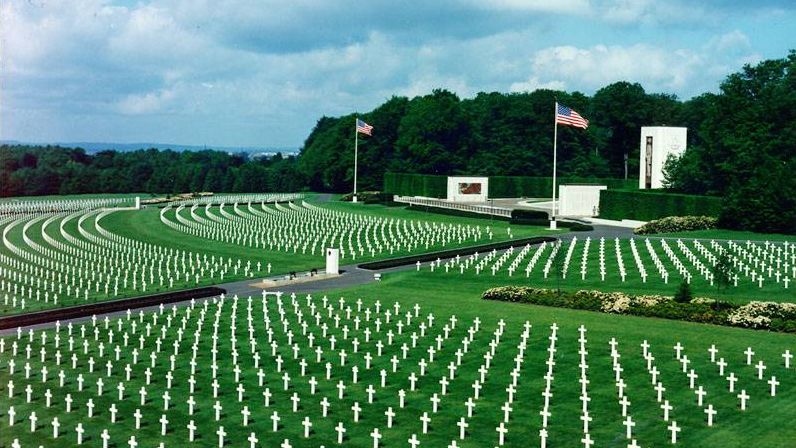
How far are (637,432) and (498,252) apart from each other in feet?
118

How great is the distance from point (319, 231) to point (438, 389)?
4871cm

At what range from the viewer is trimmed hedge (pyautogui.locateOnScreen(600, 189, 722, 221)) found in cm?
7294

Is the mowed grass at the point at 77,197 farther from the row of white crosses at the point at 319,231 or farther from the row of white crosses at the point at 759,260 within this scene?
the row of white crosses at the point at 759,260

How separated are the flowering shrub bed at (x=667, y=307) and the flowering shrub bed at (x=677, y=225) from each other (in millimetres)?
29773

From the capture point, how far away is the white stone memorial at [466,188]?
109m

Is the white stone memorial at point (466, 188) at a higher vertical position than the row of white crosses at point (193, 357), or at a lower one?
higher

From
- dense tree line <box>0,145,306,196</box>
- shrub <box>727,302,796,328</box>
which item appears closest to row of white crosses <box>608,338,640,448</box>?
shrub <box>727,302,796,328</box>

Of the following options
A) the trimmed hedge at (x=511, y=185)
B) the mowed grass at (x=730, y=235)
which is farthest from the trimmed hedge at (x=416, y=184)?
the mowed grass at (x=730, y=235)

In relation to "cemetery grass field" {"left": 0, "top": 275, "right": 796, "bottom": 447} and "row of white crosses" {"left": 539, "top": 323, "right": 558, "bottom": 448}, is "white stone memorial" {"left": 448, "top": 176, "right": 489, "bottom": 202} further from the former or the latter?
"row of white crosses" {"left": 539, "top": 323, "right": 558, "bottom": 448}

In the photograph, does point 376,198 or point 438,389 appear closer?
point 438,389

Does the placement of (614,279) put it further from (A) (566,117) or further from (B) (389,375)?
(A) (566,117)

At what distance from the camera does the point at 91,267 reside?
5384cm

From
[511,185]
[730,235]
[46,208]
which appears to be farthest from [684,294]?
[46,208]

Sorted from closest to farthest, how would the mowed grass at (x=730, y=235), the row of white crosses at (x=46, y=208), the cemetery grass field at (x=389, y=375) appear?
the cemetery grass field at (x=389, y=375) → the mowed grass at (x=730, y=235) → the row of white crosses at (x=46, y=208)
